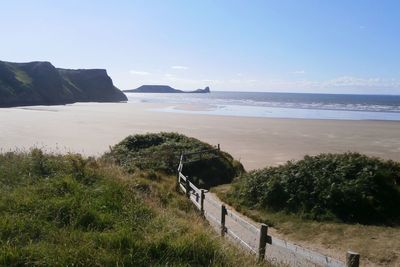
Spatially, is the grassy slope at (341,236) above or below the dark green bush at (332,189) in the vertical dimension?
below

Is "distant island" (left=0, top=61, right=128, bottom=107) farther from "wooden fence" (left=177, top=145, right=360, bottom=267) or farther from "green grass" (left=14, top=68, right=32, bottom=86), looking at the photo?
"wooden fence" (left=177, top=145, right=360, bottom=267)

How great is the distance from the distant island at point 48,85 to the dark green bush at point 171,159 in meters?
67.8

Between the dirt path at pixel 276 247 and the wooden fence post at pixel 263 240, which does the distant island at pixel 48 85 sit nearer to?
the dirt path at pixel 276 247

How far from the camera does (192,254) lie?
5.83 metres

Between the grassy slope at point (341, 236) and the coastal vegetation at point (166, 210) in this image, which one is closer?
the coastal vegetation at point (166, 210)

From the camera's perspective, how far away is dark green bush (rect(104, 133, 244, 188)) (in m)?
19.5

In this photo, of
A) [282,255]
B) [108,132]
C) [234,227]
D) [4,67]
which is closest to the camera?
[282,255]

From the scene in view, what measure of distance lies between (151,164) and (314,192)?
28.8 feet

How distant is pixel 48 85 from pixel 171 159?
99174 millimetres

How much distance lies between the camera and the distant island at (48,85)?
93.4m

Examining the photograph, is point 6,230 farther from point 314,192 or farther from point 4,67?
point 4,67

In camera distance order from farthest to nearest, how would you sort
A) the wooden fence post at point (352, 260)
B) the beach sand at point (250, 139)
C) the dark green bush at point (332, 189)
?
the beach sand at point (250, 139) < the dark green bush at point (332, 189) < the wooden fence post at point (352, 260)

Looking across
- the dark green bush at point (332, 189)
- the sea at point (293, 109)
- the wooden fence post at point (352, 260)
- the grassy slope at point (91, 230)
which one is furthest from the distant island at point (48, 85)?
the wooden fence post at point (352, 260)

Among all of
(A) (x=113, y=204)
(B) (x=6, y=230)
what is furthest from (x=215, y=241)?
(B) (x=6, y=230)
